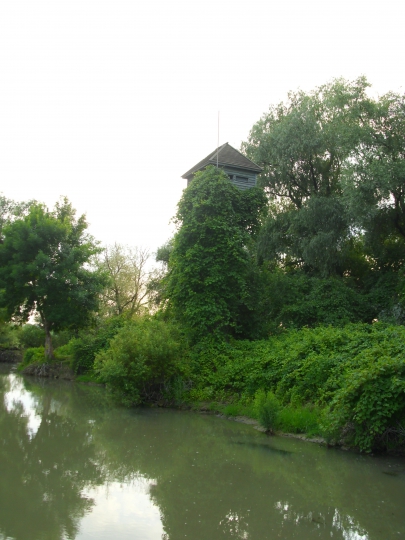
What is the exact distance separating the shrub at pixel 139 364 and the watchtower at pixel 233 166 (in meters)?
10.7

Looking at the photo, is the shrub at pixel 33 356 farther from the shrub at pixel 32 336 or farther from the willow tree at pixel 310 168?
the willow tree at pixel 310 168

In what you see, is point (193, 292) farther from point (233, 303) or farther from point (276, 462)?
point (276, 462)

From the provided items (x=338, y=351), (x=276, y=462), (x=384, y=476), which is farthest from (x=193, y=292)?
(x=384, y=476)

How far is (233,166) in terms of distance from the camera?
1064 inches

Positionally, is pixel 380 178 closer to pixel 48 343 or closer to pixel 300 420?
pixel 300 420

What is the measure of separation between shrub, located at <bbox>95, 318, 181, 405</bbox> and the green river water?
271cm

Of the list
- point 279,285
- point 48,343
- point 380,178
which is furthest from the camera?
point 48,343

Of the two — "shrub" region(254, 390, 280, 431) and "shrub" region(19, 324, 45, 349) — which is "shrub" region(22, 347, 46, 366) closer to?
"shrub" region(19, 324, 45, 349)

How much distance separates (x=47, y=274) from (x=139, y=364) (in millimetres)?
16336

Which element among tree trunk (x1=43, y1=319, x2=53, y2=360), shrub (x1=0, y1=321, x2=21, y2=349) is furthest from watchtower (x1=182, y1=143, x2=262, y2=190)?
shrub (x1=0, y1=321, x2=21, y2=349)

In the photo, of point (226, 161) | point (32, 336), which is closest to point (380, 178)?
point (226, 161)

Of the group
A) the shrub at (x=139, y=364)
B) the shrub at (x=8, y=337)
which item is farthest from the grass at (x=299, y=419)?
the shrub at (x=8, y=337)

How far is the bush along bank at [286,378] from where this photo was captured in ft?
38.9

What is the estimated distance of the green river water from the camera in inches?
296
